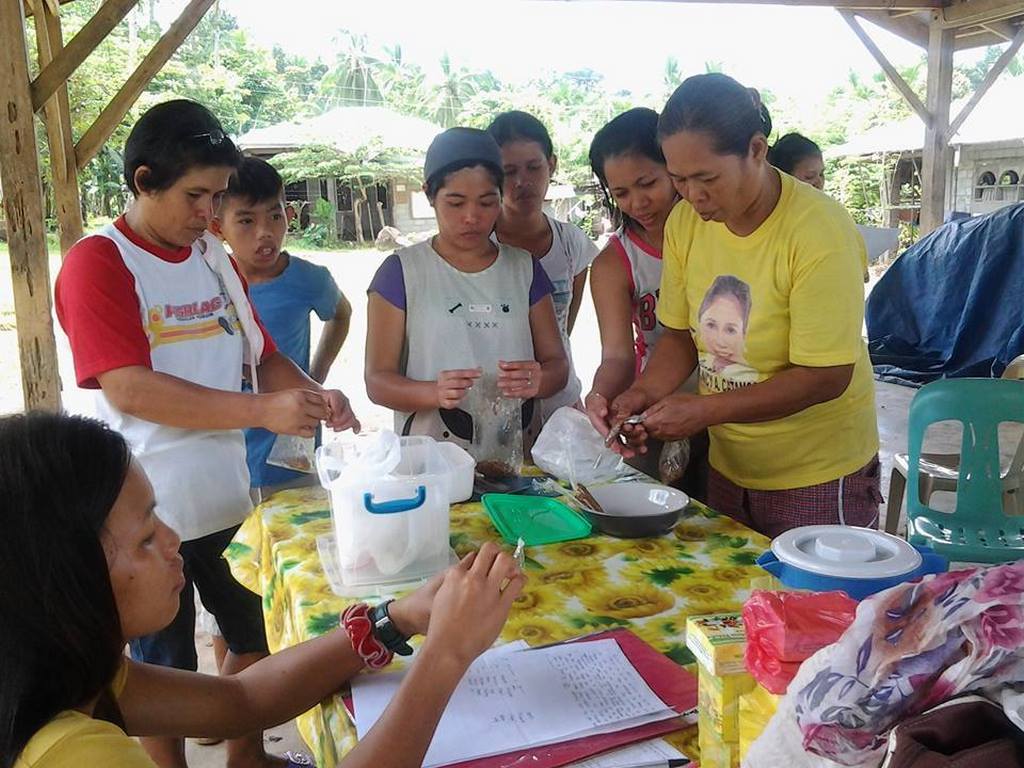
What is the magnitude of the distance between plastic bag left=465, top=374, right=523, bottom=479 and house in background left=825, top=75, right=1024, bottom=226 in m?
11.2

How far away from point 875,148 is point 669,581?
15036mm

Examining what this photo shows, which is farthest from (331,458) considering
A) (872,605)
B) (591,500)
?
(872,605)

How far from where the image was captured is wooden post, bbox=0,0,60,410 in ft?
13.0

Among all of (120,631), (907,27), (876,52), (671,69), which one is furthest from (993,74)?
(671,69)

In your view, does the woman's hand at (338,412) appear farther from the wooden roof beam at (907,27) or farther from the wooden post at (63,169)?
the wooden roof beam at (907,27)

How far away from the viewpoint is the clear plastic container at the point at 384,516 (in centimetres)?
137

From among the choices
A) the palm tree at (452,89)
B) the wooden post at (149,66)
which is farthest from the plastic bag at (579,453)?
the palm tree at (452,89)

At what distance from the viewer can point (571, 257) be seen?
277 cm

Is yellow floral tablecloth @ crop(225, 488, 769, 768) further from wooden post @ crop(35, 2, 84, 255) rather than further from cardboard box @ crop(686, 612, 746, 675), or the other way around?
wooden post @ crop(35, 2, 84, 255)

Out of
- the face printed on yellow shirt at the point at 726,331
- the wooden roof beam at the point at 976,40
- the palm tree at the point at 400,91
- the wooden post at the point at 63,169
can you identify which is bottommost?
the face printed on yellow shirt at the point at 726,331

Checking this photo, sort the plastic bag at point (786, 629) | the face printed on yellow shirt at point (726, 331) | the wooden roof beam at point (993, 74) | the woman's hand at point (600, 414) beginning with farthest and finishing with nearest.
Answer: the wooden roof beam at point (993, 74) → the woman's hand at point (600, 414) → the face printed on yellow shirt at point (726, 331) → the plastic bag at point (786, 629)

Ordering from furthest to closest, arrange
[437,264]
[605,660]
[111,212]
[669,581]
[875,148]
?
[111,212] < [875,148] < [437,264] < [669,581] < [605,660]

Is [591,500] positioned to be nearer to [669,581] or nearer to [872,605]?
[669,581]

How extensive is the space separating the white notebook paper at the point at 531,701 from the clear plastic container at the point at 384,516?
27 centimetres
